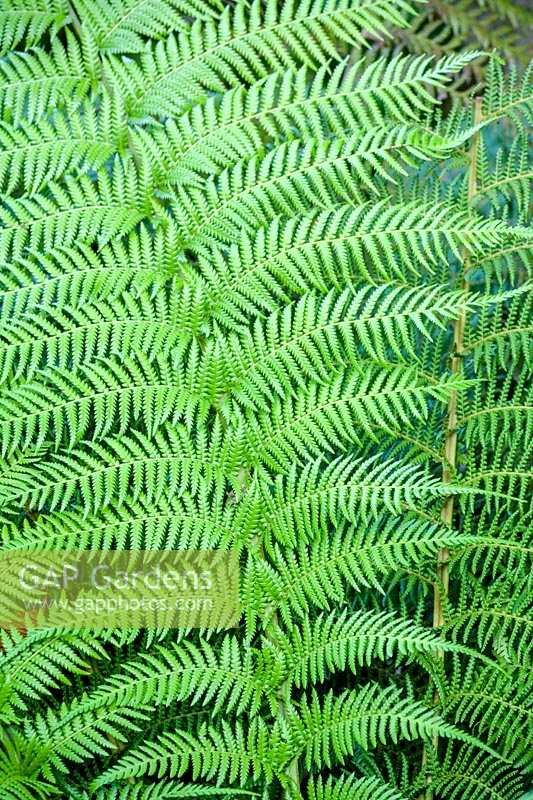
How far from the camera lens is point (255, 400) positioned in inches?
49.2

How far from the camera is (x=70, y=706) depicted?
117 centimetres

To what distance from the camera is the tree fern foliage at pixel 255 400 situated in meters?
1.18

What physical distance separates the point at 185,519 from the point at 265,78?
27.3 inches

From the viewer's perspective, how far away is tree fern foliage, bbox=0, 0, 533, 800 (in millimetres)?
1179

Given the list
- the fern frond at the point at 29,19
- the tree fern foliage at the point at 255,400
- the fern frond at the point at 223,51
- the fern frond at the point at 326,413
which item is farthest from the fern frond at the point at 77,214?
the fern frond at the point at 326,413

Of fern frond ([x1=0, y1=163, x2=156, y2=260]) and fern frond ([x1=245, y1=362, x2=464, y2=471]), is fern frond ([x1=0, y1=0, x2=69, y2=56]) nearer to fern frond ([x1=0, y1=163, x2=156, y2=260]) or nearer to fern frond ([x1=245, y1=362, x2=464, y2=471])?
fern frond ([x1=0, y1=163, x2=156, y2=260])

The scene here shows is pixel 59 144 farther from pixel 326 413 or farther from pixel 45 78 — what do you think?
pixel 326 413

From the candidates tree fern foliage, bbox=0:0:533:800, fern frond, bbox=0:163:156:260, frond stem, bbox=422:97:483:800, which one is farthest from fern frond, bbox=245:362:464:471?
fern frond, bbox=0:163:156:260

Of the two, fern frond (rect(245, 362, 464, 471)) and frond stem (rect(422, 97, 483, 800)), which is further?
frond stem (rect(422, 97, 483, 800))

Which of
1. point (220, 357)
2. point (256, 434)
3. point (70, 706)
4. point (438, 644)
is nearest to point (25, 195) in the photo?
point (220, 357)

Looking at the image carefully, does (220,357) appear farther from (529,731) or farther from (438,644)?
(529,731)

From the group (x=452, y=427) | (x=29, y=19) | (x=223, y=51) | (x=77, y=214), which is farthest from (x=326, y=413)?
(x=29, y=19)

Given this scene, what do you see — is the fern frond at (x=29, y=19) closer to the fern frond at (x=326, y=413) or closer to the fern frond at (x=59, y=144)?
the fern frond at (x=59, y=144)

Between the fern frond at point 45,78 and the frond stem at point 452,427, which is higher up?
the fern frond at point 45,78
